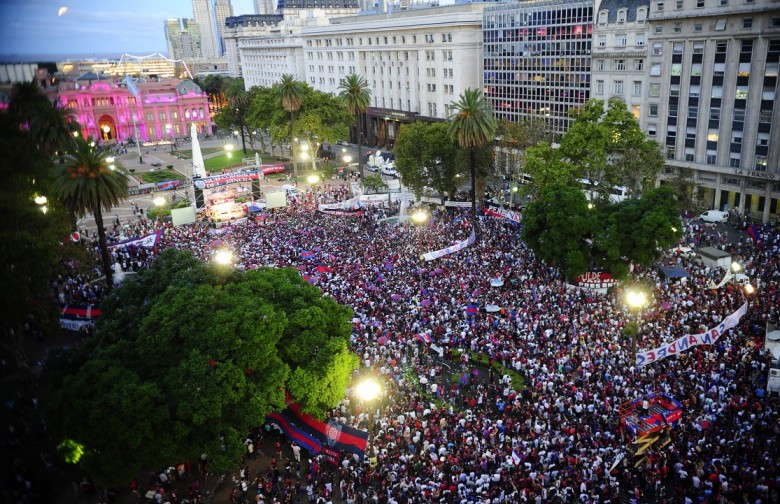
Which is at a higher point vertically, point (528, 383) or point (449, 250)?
point (449, 250)

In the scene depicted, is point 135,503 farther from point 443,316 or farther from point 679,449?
point 679,449

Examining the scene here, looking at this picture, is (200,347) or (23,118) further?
(23,118)

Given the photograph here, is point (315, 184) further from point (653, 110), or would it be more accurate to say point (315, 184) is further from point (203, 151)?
point (203, 151)

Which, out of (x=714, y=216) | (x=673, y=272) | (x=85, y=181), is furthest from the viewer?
(x=714, y=216)

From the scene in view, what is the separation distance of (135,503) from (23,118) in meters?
32.7

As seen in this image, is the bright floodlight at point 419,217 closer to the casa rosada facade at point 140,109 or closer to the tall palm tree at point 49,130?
the tall palm tree at point 49,130

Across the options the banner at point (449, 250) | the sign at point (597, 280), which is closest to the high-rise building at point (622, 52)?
the banner at point (449, 250)

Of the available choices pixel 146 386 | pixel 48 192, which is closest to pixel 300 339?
pixel 146 386

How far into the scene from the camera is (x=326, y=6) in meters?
181

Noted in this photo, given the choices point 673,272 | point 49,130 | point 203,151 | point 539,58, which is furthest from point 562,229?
point 203,151

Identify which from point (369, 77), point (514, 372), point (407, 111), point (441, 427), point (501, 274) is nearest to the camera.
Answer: point (441, 427)

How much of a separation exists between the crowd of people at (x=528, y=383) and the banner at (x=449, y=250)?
510 millimetres

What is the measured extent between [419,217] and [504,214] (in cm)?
849

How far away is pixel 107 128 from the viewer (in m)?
135
